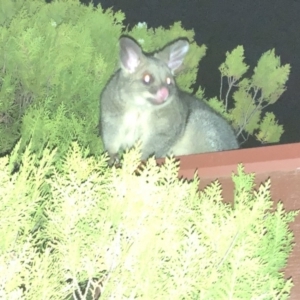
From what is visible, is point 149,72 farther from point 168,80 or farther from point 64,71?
point 64,71

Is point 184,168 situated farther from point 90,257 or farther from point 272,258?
point 90,257

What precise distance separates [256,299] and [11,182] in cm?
56

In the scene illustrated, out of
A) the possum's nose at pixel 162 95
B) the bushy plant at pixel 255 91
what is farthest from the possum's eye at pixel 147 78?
the bushy plant at pixel 255 91

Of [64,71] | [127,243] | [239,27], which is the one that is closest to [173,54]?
[64,71]

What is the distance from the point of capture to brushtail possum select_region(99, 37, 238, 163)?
2.67m

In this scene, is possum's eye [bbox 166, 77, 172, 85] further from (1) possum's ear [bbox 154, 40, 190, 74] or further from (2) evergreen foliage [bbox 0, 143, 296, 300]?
(2) evergreen foliage [bbox 0, 143, 296, 300]

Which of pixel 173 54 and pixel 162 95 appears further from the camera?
pixel 173 54

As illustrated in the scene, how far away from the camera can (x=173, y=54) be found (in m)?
2.88

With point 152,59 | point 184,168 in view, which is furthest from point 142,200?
point 152,59

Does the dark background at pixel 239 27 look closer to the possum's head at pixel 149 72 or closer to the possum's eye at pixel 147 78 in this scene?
the possum's head at pixel 149 72

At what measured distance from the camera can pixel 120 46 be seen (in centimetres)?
265

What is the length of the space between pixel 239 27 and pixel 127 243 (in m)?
3.17

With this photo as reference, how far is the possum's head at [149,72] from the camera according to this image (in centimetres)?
270

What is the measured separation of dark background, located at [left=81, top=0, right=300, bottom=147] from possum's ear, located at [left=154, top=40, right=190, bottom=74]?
121 cm
